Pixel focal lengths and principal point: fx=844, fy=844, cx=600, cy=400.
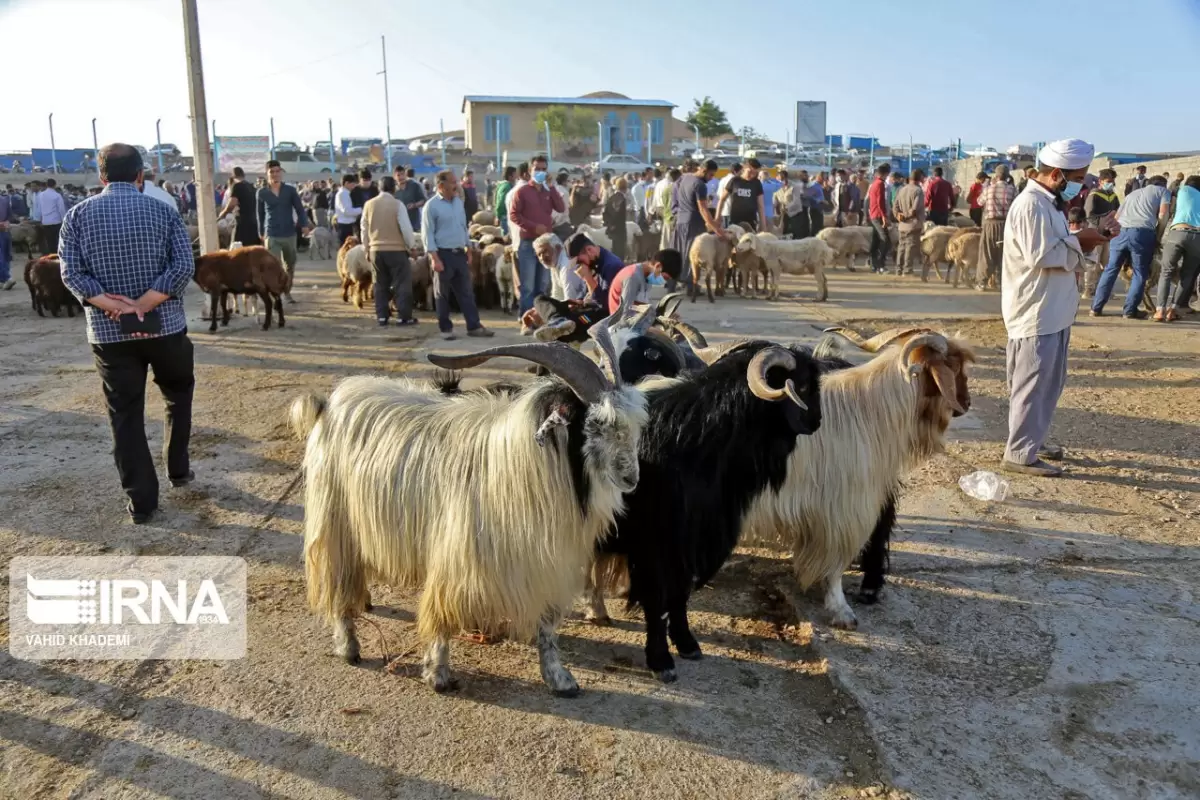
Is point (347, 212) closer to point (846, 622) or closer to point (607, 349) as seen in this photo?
point (607, 349)

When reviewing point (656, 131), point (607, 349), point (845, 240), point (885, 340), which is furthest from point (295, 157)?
point (607, 349)

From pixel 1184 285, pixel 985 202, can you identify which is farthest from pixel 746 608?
pixel 985 202

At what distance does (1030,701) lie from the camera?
334 cm

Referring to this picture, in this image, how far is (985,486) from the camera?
5.43 metres

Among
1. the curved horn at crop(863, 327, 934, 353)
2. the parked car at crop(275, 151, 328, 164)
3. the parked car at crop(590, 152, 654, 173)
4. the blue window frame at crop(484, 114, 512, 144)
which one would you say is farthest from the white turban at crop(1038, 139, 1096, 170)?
the blue window frame at crop(484, 114, 512, 144)

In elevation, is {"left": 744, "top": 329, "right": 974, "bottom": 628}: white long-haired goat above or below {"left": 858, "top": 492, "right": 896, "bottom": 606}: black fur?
above

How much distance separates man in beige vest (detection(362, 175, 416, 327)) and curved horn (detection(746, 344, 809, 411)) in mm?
7665

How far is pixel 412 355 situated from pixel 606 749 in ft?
22.7

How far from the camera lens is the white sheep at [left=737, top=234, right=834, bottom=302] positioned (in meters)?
13.1

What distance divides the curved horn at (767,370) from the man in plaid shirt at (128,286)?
3.40 metres

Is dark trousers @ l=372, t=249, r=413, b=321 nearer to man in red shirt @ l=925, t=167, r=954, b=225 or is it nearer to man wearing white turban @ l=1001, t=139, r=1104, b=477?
man wearing white turban @ l=1001, t=139, r=1104, b=477

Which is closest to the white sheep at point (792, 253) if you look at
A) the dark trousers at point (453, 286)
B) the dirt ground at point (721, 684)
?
the dark trousers at point (453, 286)

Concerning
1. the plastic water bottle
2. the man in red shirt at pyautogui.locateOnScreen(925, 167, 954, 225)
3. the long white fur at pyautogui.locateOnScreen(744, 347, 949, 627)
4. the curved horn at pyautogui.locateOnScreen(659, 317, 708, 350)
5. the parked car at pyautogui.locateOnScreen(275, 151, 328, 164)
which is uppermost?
the parked car at pyautogui.locateOnScreen(275, 151, 328, 164)

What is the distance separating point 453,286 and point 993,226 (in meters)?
8.97
